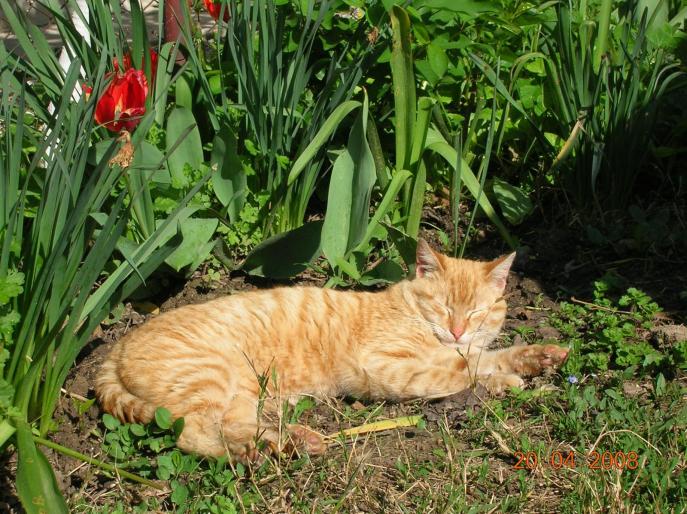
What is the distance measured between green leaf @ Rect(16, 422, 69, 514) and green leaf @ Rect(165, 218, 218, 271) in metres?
1.38

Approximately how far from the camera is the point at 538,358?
347 cm

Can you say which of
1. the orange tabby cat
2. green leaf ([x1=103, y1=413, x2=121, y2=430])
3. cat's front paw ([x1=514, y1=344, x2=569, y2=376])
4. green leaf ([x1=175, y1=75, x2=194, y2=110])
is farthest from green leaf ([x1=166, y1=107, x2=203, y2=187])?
cat's front paw ([x1=514, y1=344, x2=569, y2=376])

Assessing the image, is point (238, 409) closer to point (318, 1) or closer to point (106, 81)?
point (106, 81)

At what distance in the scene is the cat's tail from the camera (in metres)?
3.12

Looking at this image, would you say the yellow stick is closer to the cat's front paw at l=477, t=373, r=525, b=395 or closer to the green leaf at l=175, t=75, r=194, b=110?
the cat's front paw at l=477, t=373, r=525, b=395

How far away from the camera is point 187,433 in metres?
3.03

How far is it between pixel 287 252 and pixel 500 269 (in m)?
0.99

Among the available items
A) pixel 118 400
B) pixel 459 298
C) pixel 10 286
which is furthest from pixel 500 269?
pixel 10 286

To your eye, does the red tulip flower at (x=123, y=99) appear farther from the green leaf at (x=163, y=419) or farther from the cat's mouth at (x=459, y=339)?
the cat's mouth at (x=459, y=339)

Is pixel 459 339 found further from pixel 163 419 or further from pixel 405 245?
pixel 163 419

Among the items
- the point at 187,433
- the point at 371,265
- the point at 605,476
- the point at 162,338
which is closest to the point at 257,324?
the point at 162,338

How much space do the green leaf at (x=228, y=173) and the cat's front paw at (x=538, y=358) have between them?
1465 millimetres

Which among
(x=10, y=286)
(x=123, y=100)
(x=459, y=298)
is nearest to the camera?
(x=10, y=286)
